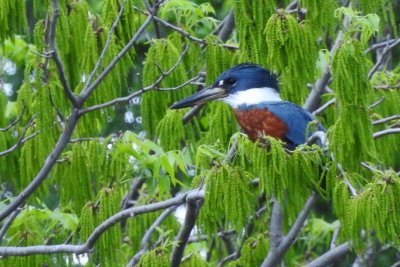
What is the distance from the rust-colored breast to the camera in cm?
618

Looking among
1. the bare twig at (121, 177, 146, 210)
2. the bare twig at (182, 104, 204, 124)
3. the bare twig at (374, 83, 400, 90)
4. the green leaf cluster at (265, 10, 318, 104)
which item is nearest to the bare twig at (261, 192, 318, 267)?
the bare twig at (374, 83, 400, 90)

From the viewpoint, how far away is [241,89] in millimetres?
6246

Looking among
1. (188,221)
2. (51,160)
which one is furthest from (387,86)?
(51,160)

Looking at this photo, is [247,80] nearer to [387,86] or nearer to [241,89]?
[241,89]

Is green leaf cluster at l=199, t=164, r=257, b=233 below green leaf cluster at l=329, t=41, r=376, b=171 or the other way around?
below

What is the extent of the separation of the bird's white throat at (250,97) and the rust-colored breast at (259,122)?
0.07 m

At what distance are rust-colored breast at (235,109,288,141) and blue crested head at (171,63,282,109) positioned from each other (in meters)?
0.08

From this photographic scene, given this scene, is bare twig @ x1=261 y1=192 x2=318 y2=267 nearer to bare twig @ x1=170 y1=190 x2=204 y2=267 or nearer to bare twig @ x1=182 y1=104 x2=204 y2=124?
bare twig @ x1=182 y1=104 x2=204 y2=124

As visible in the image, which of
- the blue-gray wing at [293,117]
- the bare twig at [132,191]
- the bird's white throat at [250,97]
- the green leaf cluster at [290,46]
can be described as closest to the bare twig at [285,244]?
the blue-gray wing at [293,117]

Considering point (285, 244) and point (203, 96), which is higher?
point (203, 96)

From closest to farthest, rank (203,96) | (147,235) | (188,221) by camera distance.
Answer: (188,221), (147,235), (203,96)

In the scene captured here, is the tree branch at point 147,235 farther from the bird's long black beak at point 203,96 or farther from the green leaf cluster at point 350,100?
the green leaf cluster at point 350,100

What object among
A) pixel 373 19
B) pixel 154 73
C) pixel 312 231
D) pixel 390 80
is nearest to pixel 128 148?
pixel 154 73

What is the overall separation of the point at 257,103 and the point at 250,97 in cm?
7
